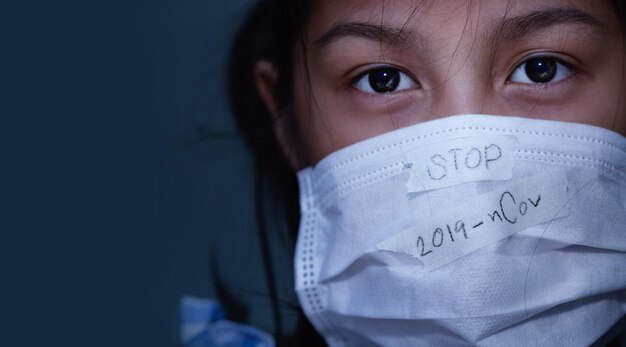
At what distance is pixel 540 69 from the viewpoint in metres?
1.32

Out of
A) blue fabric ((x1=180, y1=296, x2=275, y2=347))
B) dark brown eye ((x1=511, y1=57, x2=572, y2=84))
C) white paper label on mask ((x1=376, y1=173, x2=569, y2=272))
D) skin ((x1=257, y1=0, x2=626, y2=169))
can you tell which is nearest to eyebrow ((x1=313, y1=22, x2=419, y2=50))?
skin ((x1=257, y1=0, x2=626, y2=169))

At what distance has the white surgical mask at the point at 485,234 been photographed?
45.4 inches

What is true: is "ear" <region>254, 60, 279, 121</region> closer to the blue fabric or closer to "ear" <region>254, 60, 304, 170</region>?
"ear" <region>254, 60, 304, 170</region>

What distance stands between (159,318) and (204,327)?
0.37 m

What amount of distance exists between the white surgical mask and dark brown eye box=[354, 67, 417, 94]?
0.12 meters

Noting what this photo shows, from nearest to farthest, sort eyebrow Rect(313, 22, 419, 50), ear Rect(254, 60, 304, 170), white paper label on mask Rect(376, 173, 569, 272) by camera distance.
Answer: white paper label on mask Rect(376, 173, 569, 272) → eyebrow Rect(313, 22, 419, 50) → ear Rect(254, 60, 304, 170)

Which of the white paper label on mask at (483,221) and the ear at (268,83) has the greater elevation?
the ear at (268,83)

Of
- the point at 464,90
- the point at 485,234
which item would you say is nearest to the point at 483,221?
the point at 485,234

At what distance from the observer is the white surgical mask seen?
1.15 meters

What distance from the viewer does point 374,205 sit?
1291mm

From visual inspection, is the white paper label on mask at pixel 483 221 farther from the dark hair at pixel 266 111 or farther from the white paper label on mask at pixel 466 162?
the dark hair at pixel 266 111

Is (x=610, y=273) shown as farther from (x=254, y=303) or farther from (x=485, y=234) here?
(x=254, y=303)

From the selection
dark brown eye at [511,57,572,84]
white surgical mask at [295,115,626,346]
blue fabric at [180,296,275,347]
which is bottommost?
blue fabric at [180,296,275,347]

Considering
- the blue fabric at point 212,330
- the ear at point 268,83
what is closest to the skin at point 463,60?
the ear at point 268,83
